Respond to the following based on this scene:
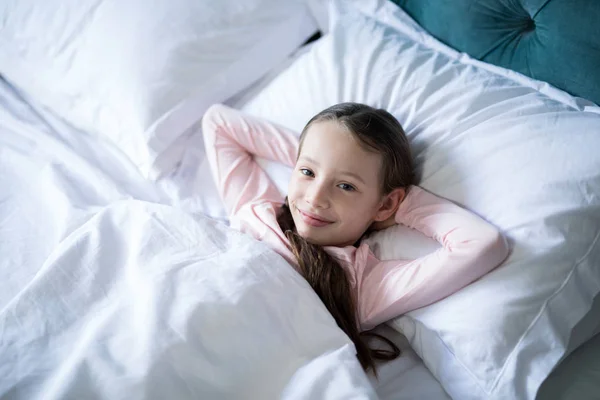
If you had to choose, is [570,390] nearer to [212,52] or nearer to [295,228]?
[295,228]

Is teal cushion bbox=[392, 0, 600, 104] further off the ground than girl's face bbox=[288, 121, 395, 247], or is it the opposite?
teal cushion bbox=[392, 0, 600, 104]

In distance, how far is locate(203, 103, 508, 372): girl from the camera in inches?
36.2

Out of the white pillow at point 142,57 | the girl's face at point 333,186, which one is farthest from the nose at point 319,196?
the white pillow at point 142,57

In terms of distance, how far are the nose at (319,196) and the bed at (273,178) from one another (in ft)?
Answer: 0.43

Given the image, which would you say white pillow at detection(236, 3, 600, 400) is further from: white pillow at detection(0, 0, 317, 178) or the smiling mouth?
white pillow at detection(0, 0, 317, 178)

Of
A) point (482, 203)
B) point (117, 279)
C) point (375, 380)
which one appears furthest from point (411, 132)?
point (117, 279)

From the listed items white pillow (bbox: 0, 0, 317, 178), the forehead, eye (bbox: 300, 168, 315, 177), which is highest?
white pillow (bbox: 0, 0, 317, 178)

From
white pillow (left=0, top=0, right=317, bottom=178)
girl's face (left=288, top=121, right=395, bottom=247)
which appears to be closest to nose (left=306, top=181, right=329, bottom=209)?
girl's face (left=288, top=121, right=395, bottom=247)

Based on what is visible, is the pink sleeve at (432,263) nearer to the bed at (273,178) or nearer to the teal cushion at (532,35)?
the bed at (273,178)

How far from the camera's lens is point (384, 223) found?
1.09 m

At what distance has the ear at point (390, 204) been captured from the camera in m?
1.06

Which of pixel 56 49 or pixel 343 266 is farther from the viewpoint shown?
pixel 56 49

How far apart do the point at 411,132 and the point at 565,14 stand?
37cm

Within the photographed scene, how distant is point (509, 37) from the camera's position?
1151 millimetres
